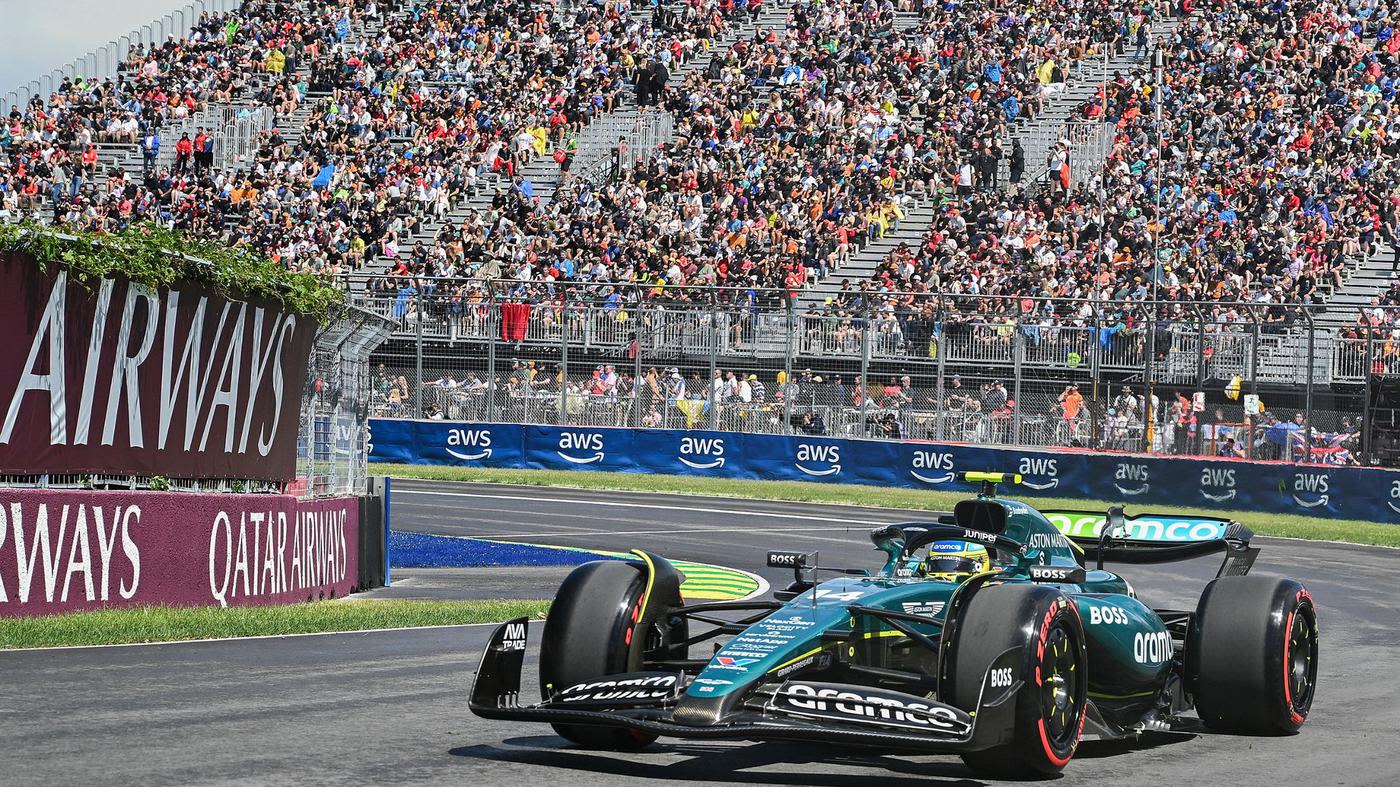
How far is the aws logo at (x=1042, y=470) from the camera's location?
3161cm

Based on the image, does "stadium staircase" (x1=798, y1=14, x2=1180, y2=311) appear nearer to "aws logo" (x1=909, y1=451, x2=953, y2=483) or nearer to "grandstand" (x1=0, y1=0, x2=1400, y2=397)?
"grandstand" (x1=0, y1=0, x2=1400, y2=397)

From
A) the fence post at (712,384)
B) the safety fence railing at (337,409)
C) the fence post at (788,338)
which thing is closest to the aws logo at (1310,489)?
the fence post at (788,338)

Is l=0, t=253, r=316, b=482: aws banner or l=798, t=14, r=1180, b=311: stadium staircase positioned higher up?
l=798, t=14, r=1180, b=311: stadium staircase

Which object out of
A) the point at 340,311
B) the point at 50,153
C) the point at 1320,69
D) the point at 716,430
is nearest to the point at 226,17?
the point at 50,153

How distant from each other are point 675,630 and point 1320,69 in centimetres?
3380

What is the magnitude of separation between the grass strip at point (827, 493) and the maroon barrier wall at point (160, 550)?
14.7 metres

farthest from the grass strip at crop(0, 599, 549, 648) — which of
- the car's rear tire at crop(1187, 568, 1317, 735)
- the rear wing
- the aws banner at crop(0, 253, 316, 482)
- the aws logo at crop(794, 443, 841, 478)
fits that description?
the aws logo at crop(794, 443, 841, 478)

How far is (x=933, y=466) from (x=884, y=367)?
6.66 feet

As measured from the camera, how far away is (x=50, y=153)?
46.2 metres

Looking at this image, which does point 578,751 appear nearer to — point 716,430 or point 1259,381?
point 1259,381

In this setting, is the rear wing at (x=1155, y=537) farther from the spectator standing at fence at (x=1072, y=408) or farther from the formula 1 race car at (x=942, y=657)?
the spectator standing at fence at (x=1072, y=408)

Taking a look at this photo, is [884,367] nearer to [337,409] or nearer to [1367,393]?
[1367,393]

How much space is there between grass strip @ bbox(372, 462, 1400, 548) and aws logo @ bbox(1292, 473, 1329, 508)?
0.33 metres

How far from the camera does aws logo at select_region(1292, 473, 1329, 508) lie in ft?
96.7
